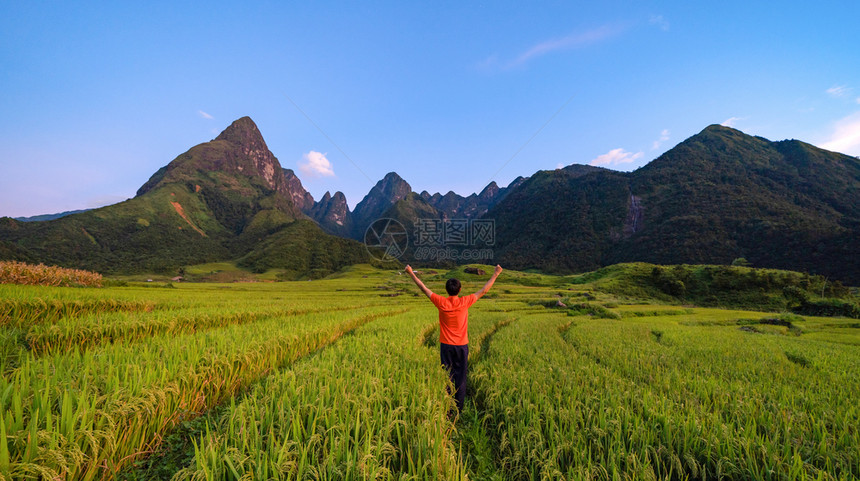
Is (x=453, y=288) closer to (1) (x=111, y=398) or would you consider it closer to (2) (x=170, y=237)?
(1) (x=111, y=398)

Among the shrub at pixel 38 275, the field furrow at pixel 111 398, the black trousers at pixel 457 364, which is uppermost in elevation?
the shrub at pixel 38 275

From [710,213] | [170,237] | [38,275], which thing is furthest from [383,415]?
[170,237]

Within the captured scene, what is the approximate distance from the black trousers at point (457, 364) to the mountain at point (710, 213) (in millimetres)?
97562

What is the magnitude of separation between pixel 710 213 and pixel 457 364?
129m

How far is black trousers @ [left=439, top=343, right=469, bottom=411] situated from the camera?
5.49 metres

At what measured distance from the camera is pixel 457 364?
18.4 ft

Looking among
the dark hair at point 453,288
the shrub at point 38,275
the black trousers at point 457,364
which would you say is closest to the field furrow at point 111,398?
the black trousers at point 457,364

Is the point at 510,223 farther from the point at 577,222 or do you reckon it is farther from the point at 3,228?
the point at 3,228

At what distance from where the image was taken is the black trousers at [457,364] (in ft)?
18.0

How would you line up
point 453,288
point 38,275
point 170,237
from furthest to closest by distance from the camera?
point 170,237, point 38,275, point 453,288

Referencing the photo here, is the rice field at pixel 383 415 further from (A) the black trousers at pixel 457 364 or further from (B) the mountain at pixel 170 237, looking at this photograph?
(B) the mountain at pixel 170 237

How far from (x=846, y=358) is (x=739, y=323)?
1358 cm

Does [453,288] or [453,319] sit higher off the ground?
[453,288]

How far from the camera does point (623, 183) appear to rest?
140 meters
